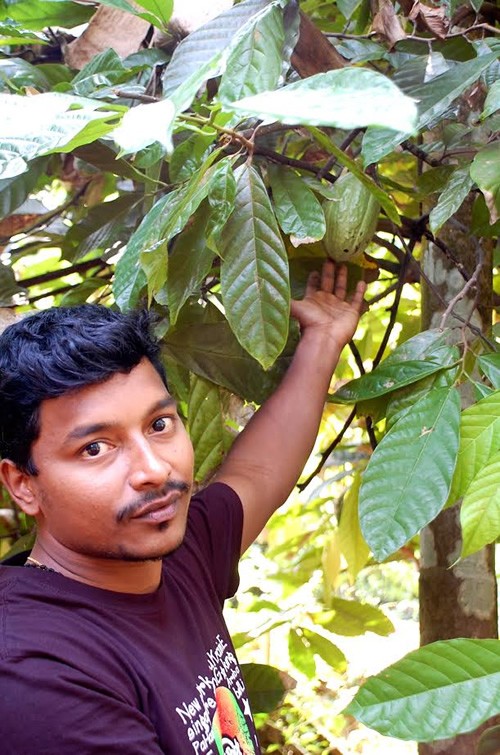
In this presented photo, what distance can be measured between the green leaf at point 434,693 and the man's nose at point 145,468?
0.29 metres

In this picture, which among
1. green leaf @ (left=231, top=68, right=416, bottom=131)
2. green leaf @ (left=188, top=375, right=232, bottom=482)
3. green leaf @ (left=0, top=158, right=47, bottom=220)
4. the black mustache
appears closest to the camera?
green leaf @ (left=231, top=68, right=416, bottom=131)

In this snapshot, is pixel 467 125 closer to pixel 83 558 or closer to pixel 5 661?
pixel 83 558

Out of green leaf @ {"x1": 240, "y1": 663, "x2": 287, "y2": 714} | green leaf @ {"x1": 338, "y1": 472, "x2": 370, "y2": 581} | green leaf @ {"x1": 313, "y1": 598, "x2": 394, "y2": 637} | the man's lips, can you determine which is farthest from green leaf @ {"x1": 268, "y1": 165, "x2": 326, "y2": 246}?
green leaf @ {"x1": 313, "y1": 598, "x2": 394, "y2": 637}

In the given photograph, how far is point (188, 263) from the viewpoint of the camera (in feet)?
3.26

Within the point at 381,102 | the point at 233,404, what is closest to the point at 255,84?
the point at 381,102

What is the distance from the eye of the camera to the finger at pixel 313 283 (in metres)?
1.28

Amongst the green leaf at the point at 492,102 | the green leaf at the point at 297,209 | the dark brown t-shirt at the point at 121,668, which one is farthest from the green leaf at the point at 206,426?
the green leaf at the point at 492,102

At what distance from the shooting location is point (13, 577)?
0.95 m

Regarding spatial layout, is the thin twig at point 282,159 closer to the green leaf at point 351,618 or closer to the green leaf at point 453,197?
the green leaf at point 453,197

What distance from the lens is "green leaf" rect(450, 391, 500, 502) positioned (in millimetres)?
871

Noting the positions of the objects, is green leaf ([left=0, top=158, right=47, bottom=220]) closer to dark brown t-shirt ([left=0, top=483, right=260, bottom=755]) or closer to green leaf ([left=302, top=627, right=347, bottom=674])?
dark brown t-shirt ([left=0, top=483, right=260, bottom=755])

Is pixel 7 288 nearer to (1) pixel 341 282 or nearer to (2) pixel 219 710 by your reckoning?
(1) pixel 341 282

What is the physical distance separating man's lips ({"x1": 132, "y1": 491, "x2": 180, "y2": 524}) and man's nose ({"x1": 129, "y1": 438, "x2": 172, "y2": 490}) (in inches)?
0.7

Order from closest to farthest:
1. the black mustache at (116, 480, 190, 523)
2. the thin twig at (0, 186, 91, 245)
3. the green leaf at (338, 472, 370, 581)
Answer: the black mustache at (116, 480, 190, 523)
the thin twig at (0, 186, 91, 245)
the green leaf at (338, 472, 370, 581)
